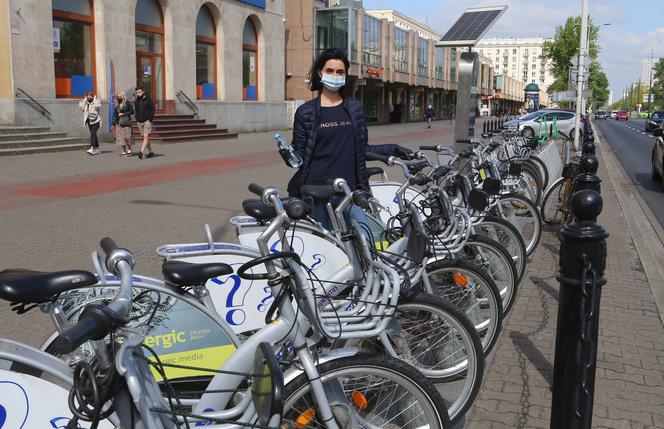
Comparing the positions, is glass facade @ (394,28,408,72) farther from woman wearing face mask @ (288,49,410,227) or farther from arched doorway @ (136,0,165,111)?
woman wearing face mask @ (288,49,410,227)

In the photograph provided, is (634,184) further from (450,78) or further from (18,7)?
(450,78)

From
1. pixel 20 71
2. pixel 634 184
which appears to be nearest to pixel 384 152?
pixel 634 184

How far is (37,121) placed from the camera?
18109 mm

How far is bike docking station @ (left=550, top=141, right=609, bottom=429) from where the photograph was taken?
9.04ft

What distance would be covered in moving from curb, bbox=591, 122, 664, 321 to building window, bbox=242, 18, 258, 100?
59.2ft

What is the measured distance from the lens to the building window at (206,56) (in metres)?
25.9

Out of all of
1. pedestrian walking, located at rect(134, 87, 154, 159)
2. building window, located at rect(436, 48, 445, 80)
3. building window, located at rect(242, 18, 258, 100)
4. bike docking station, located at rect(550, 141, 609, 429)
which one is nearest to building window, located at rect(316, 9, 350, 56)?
building window, located at rect(242, 18, 258, 100)

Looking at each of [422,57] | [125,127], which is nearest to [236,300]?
[125,127]

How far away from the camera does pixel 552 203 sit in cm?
873

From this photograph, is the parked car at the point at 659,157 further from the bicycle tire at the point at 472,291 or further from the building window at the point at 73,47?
the building window at the point at 73,47

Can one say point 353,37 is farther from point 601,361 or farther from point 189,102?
point 601,361

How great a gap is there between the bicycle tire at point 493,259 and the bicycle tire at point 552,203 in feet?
14.2

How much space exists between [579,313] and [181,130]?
69.0 ft

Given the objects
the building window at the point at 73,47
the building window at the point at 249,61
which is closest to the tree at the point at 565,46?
the building window at the point at 249,61
